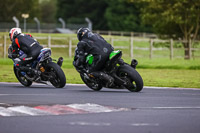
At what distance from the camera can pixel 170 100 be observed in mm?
13594

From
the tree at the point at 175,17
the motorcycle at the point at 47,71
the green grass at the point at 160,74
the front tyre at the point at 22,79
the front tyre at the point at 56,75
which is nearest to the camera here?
the front tyre at the point at 56,75

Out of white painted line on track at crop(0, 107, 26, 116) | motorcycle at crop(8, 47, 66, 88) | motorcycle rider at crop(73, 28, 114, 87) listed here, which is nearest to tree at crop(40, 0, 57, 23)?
motorcycle at crop(8, 47, 66, 88)

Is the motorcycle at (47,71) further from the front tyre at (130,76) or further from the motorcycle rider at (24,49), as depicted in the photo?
the front tyre at (130,76)

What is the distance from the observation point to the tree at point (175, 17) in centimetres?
4734

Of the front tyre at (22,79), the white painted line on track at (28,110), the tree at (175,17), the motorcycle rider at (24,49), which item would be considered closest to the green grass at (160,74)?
the front tyre at (22,79)

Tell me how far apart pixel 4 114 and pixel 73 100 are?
2760mm

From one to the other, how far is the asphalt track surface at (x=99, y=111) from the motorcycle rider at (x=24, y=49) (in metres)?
1.02

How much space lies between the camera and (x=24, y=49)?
1731cm

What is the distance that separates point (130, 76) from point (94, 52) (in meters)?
1.32

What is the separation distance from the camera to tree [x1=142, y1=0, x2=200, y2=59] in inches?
1864

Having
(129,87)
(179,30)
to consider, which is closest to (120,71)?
(129,87)

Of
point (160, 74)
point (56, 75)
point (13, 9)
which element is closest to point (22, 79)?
point (56, 75)

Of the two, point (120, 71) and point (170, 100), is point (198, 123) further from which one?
point (120, 71)

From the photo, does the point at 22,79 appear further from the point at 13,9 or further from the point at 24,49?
the point at 13,9
